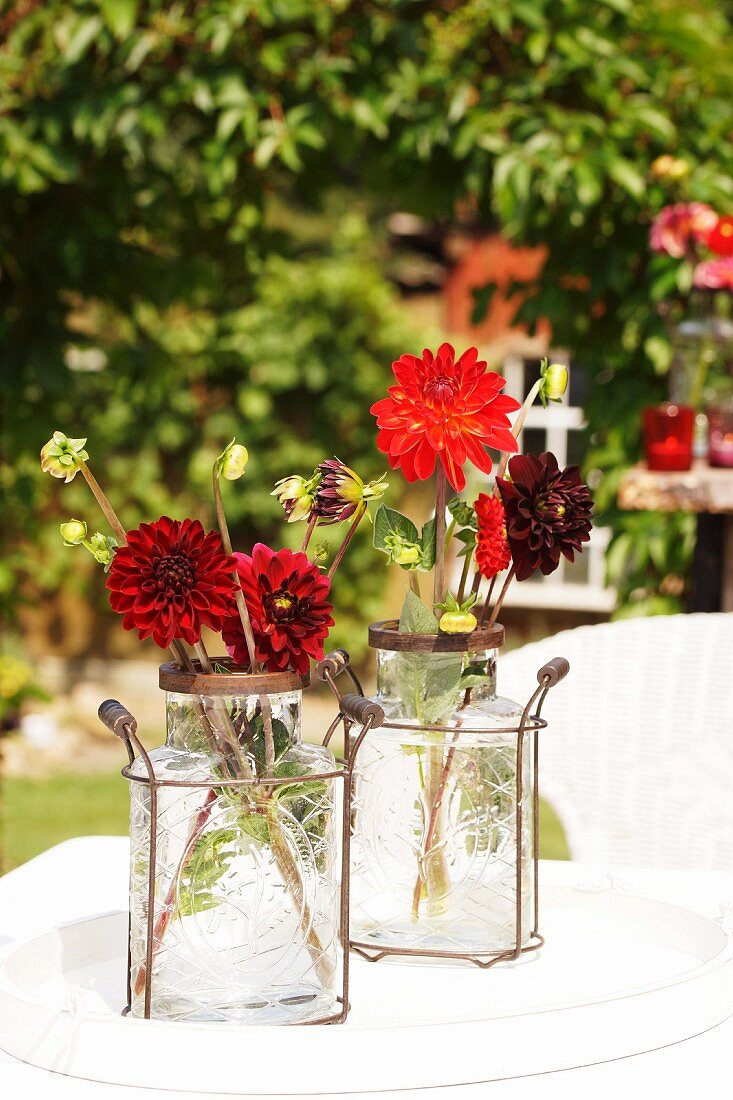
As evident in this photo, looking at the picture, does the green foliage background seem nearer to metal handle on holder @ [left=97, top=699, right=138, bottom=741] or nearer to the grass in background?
the grass in background

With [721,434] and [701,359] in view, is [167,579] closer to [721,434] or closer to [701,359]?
[721,434]

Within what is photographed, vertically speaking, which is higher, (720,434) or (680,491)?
(720,434)

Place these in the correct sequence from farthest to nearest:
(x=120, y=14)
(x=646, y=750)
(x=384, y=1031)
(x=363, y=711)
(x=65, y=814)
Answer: (x=65, y=814) → (x=120, y=14) → (x=646, y=750) → (x=363, y=711) → (x=384, y=1031)

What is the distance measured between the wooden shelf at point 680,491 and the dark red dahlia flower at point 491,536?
1.51 m

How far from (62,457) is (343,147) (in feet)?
7.51

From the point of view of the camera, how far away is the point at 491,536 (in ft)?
2.86

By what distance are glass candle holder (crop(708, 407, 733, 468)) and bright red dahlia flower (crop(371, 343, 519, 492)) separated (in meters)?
1.73

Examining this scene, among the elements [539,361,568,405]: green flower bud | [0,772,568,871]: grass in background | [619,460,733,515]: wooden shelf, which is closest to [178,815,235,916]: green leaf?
[539,361,568,405]: green flower bud

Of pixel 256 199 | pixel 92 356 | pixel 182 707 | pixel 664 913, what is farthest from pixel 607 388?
pixel 92 356

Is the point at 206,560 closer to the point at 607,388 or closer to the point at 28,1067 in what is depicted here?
the point at 28,1067

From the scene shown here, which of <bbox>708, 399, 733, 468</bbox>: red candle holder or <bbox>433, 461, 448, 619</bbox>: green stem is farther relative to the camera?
<bbox>708, 399, 733, 468</bbox>: red candle holder

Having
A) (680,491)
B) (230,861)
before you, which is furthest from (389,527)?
(680,491)

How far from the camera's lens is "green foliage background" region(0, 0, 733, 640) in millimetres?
2564

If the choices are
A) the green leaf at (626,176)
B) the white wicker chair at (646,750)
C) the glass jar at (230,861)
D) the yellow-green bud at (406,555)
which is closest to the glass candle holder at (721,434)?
the green leaf at (626,176)
